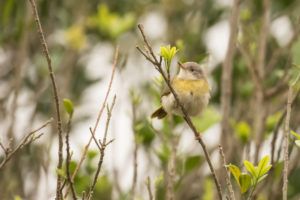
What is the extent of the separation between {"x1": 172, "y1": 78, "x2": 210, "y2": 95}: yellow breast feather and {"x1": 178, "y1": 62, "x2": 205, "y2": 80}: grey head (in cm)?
5

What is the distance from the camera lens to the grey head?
11.7 ft

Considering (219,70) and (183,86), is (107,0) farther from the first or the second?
(183,86)

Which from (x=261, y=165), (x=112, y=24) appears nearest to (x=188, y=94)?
(x=112, y=24)

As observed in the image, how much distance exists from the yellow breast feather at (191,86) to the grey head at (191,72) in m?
0.05

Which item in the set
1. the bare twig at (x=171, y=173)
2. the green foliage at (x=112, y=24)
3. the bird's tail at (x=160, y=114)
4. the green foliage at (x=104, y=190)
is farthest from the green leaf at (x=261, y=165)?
the green foliage at (x=112, y=24)

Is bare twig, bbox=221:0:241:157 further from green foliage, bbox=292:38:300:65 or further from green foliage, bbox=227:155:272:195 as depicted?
green foliage, bbox=227:155:272:195

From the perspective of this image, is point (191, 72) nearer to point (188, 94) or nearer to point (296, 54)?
point (188, 94)

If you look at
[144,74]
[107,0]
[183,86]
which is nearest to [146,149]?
[183,86]

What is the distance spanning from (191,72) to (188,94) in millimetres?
266

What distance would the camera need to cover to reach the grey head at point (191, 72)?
3.57 m

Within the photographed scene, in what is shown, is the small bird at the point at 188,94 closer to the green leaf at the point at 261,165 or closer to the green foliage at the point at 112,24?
the green foliage at the point at 112,24

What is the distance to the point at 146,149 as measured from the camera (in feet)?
12.6

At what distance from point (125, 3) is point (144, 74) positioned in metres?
0.84

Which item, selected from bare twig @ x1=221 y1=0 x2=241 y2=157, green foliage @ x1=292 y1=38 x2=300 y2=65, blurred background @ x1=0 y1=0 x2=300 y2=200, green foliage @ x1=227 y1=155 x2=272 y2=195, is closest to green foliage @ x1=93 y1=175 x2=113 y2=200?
blurred background @ x1=0 y1=0 x2=300 y2=200
